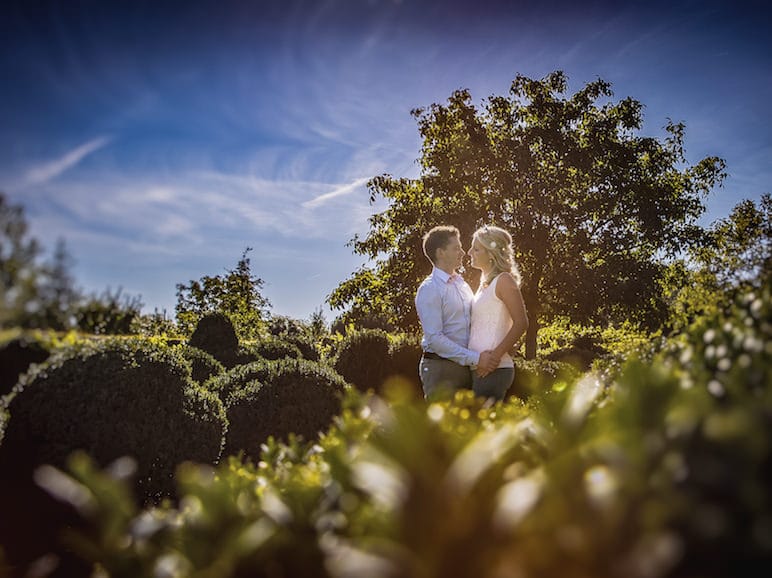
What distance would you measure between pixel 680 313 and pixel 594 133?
683 inches

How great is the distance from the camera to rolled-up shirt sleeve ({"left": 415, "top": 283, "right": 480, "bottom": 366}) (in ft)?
16.5

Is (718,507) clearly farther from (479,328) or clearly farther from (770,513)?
(479,328)

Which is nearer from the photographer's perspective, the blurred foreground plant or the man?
the blurred foreground plant

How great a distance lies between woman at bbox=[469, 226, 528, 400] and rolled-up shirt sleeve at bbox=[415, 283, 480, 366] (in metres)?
0.17

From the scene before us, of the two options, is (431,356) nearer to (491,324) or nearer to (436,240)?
(491,324)

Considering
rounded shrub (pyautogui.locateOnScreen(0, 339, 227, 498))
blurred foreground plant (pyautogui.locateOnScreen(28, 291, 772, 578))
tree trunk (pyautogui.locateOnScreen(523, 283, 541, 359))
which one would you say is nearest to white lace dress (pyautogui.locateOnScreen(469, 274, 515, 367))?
rounded shrub (pyautogui.locateOnScreen(0, 339, 227, 498))

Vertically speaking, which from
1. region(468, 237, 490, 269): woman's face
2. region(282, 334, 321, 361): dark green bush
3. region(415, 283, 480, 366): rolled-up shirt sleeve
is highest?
region(282, 334, 321, 361): dark green bush

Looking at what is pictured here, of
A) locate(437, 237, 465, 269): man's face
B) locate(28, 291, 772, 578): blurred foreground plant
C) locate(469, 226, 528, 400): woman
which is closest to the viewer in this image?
locate(28, 291, 772, 578): blurred foreground plant

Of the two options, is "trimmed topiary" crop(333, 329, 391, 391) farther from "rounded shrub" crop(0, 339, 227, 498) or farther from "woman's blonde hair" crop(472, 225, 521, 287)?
"woman's blonde hair" crop(472, 225, 521, 287)

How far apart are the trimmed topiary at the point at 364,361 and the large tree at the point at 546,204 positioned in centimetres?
560

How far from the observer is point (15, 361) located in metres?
4.70

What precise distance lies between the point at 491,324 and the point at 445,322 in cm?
47

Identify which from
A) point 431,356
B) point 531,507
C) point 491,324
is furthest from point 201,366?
point 531,507

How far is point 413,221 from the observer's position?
18.5 m
